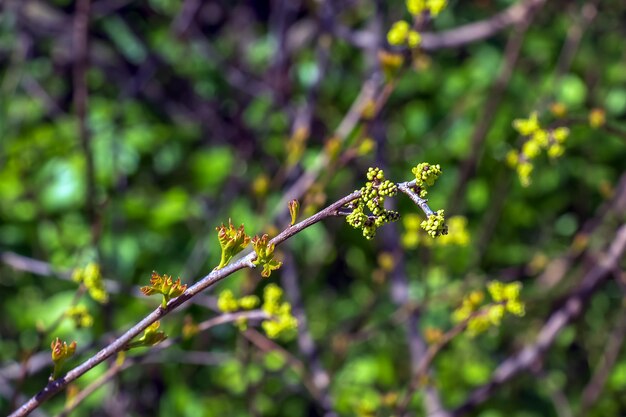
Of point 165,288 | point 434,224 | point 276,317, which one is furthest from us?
point 276,317

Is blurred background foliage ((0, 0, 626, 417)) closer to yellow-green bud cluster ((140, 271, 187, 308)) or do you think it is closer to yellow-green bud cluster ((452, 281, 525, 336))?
yellow-green bud cluster ((452, 281, 525, 336))

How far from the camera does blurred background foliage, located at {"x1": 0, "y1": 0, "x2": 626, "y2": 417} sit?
10.0 ft

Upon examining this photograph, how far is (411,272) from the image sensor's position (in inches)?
137

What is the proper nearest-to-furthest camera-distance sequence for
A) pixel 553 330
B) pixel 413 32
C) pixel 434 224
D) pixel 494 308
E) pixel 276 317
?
pixel 434 224 < pixel 276 317 < pixel 494 308 < pixel 413 32 < pixel 553 330

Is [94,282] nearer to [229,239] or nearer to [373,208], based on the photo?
[229,239]

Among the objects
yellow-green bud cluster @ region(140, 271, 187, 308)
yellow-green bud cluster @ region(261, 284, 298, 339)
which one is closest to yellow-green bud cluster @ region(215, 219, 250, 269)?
yellow-green bud cluster @ region(140, 271, 187, 308)

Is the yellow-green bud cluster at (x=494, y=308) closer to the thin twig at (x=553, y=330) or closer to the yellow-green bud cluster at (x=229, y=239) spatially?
the thin twig at (x=553, y=330)

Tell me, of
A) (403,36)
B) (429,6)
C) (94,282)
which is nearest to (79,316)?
(94,282)

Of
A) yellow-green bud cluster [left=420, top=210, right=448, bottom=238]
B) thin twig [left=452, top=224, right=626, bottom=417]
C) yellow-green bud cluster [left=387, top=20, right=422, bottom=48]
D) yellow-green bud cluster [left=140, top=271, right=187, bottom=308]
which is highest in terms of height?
yellow-green bud cluster [left=387, top=20, right=422, bottom=48]

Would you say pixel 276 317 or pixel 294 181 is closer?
pixel 276 317

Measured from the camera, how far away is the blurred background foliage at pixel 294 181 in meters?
3.05

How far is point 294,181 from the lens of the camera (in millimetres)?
3203

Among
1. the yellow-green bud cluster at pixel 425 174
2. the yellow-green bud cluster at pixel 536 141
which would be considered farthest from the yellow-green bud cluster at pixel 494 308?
the yellow-green bud cluster at pixel 425 174

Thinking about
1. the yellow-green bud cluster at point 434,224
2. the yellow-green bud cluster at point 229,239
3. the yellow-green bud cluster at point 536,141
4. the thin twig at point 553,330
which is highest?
the yellow-green bud cluster at point 536,141
